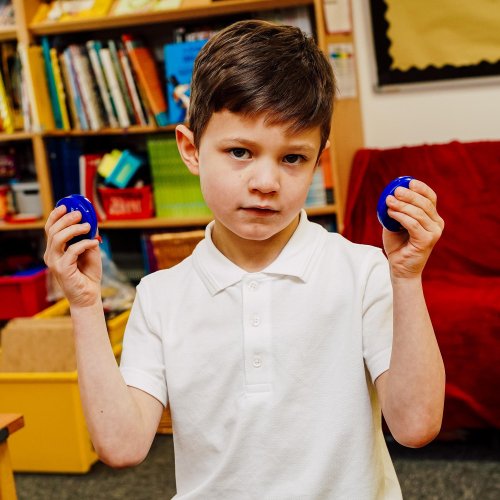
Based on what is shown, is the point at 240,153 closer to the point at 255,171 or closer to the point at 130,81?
the point at 255,171

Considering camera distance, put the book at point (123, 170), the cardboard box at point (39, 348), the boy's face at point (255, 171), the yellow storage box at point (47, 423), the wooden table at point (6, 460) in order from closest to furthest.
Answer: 1. the boy's face at point (255, 171)
2. the wooden table at point (6, 460)
3. the yellow storage box at point (47, 423)
4. the cardboard box at point (39, 348)
5. the book at point (123, 170)

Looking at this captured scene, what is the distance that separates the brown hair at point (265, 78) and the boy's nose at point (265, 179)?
0.06 m

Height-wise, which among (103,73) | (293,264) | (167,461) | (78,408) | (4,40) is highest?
(4,40)

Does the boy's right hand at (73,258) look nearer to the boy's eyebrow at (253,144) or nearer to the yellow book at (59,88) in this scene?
the boy's eyebrow at (253,144)

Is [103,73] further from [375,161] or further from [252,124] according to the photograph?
[252,124]

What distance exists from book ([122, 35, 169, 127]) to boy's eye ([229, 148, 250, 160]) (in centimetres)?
204

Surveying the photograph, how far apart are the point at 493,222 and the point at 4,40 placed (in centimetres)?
212

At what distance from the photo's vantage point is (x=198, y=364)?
99 cm

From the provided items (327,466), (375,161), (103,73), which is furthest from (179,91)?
(327,466)

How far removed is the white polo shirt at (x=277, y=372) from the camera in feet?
3.14

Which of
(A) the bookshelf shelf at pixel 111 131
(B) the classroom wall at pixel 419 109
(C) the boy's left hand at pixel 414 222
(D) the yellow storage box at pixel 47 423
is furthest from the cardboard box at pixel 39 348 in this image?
(C) the boy's left hand at pixel 414 222

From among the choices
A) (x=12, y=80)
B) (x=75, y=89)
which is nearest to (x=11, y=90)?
(x=12, y=80)

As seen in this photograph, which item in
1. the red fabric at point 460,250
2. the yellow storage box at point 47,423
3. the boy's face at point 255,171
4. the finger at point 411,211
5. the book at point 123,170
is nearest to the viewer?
the finger at point 411,211

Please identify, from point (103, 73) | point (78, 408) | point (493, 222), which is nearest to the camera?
point (78, 408)
